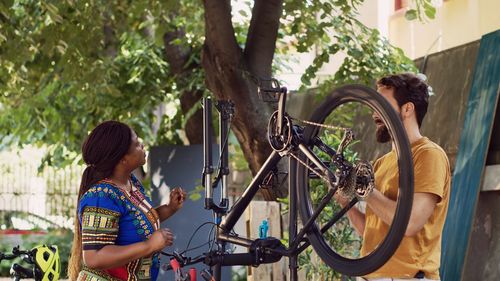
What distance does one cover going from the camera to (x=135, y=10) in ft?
40.1

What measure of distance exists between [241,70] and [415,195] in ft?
18.9

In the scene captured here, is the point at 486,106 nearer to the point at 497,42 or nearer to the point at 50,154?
the point at 497,42

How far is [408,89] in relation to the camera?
4430mm

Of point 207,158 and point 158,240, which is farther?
point 207,158

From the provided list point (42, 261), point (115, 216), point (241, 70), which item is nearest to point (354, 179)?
point (115, 216)

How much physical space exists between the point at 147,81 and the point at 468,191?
597 cm

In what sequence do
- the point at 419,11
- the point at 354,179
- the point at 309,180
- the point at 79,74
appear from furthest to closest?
the point at 79,74 → the point at 419,11 → the point at 309,180 → the point at 354,179

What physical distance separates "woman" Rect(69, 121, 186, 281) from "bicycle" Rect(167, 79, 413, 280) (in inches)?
10.3

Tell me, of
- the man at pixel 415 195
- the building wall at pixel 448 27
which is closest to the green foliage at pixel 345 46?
the building wall at pixel 448 27

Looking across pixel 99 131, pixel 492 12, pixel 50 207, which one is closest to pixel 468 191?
pixel 492 12

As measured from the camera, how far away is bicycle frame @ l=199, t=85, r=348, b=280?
165 inches

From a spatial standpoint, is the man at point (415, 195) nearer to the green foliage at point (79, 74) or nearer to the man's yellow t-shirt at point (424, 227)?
the man's yellow t-shirt at point (424, 227)

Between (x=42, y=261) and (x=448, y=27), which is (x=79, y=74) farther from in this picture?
(x=42, y=261)

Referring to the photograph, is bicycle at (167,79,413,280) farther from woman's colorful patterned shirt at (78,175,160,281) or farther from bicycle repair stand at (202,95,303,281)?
woman's colorful patterned shirt at (78,175,160,281)
